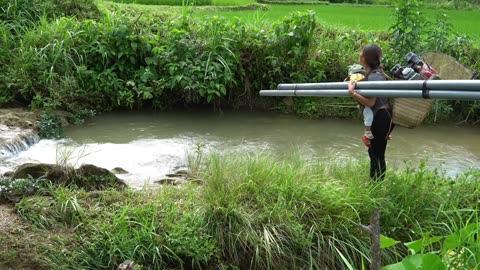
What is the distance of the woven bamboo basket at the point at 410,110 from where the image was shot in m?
4.30

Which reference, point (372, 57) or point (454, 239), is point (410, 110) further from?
point (454, 239)

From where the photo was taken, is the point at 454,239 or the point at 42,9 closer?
the point at 454,239

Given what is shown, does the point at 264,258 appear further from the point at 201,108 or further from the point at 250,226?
the point at 201,108

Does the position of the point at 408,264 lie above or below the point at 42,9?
below

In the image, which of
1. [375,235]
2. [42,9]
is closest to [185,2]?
[42,9]

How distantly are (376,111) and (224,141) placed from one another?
2934mm

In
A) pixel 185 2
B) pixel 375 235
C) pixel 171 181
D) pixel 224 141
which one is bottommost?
pixel 224 141

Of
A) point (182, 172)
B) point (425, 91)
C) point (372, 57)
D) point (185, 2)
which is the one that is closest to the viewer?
point (425, 91)

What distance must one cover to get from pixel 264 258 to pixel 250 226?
234 mm

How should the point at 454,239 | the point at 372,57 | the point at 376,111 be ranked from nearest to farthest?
1. the point at 454,239
2. the point at 372,57
3. the point at 376,111

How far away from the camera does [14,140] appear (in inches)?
255

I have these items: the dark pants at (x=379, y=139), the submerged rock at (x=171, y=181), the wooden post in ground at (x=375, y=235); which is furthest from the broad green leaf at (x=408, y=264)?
the submerged rock at (x=171, y=181)

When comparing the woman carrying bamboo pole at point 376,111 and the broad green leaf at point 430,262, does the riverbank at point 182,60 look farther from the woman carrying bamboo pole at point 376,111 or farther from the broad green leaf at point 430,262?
the broad green leaf at point 430,262

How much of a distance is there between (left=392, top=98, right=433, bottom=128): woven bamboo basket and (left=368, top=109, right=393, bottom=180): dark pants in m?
0.15
